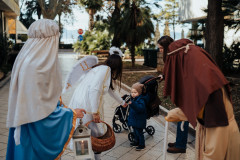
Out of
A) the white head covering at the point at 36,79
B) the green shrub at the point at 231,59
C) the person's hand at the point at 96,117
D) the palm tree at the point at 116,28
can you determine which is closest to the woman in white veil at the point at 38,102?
the white head covering at the point at 36,79

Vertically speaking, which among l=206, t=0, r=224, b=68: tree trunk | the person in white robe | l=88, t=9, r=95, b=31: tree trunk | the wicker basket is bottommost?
the wicker basket

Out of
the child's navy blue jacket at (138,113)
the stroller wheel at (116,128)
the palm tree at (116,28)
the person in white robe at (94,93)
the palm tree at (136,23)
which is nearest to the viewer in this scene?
the person in white robe at (94,93)

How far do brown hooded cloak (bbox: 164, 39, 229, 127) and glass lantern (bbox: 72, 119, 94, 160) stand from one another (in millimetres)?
1003

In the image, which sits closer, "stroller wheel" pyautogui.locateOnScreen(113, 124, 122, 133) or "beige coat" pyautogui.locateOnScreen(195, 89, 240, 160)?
"beige coat" pyautogui.locateOnScreen(195, 89, 240, 160)

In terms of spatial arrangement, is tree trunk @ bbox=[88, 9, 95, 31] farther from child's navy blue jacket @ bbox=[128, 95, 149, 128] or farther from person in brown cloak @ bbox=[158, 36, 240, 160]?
person in brown cloak @ bbox=[158, 36, 240, 160]

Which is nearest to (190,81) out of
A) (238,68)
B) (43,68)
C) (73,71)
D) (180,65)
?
(180,65)

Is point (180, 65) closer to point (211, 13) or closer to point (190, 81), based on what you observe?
point (190, 81)

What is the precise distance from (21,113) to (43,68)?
16.9 inches

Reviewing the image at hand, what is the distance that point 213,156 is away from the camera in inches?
90.4

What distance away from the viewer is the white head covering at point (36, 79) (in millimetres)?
2342

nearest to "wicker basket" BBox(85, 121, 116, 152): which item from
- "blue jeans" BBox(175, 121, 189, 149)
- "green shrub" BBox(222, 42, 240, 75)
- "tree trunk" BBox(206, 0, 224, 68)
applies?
"blue jeans" BBox(175, 121, 189, 149)

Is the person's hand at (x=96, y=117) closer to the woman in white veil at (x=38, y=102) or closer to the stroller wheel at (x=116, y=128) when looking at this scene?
the woman in white veil at (x=38, y=102)

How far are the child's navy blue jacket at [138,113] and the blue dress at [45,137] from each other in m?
2.21

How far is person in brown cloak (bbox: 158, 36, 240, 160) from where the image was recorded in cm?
220
